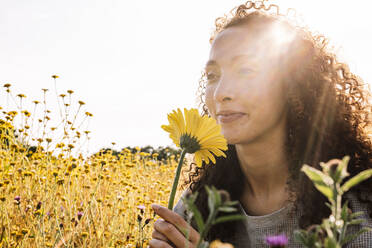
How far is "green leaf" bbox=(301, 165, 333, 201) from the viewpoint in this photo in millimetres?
449

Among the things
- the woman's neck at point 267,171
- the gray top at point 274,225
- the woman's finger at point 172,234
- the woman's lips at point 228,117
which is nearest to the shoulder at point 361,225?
the gray top at point 274,225

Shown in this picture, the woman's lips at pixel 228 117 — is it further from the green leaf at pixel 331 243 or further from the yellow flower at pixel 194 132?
the green leaf at pixel 331 243

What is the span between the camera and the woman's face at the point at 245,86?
1.60 m

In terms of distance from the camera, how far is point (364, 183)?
5.30 feet

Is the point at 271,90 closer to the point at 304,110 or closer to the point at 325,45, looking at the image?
the point at 304,110

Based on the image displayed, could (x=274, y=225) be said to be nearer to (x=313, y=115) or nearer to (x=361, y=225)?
(x=361, y=225)

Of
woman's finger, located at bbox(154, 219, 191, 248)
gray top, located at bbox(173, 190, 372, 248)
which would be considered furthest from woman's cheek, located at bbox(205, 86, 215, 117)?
woman's finger, located at bbox(154, 219, 191, 248)

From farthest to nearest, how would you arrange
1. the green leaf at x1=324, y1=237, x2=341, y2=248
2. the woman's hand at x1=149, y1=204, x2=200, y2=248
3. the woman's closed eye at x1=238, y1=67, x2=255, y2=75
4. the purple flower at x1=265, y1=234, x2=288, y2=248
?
the woman's closed eye at x1=238, y1=67, x2=255, y2=75 < the woman's hand at x1=149, y1=204, x2=200, y2=248 < the purple flower at x1=265, y1=234, x2=288, y2=248 < the green leaf at x1=324, y1=237, x2=341, y2=248

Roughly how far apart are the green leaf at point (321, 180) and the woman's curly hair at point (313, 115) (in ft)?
4.17

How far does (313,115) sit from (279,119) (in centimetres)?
20

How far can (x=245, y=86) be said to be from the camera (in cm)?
161

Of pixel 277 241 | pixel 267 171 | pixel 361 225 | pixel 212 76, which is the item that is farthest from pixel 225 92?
pixel 277 241

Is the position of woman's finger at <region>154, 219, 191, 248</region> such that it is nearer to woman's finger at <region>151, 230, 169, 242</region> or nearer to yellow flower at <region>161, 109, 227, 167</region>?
woman's finger at <region>151, 230, 169, 242</region>

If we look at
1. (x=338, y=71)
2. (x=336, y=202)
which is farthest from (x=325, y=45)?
(x=336, y=202)
